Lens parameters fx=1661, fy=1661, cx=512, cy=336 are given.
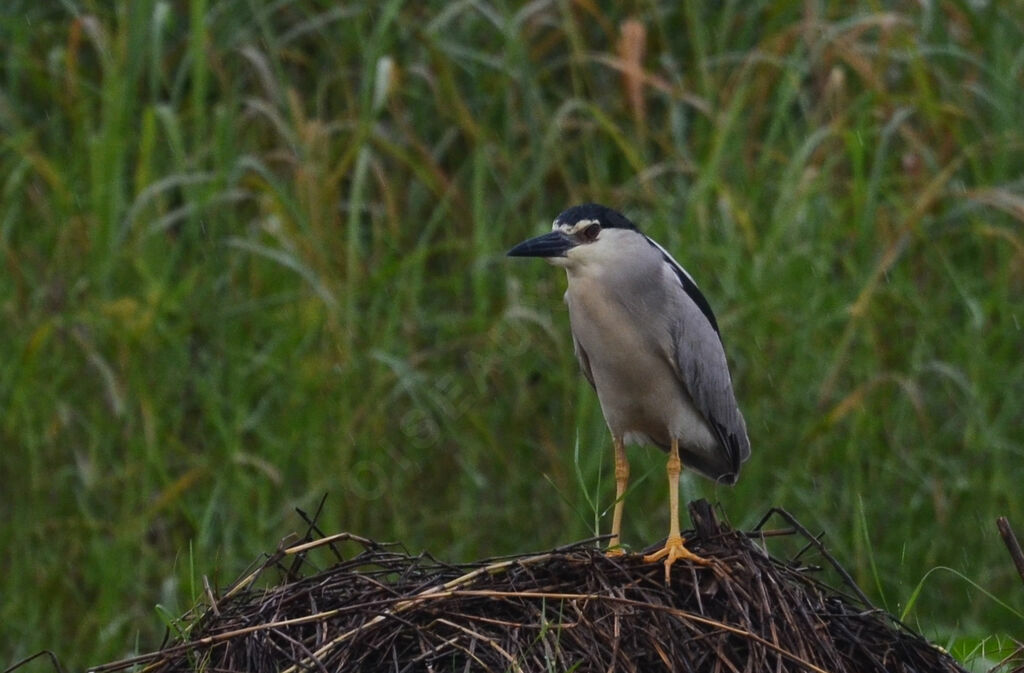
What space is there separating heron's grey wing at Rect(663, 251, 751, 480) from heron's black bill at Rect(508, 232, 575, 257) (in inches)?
16.1

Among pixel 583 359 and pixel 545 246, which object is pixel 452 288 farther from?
pixel 545 246

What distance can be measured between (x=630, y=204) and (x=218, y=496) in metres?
1.99

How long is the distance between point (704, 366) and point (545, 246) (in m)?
0.61

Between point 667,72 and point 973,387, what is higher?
point 667,72

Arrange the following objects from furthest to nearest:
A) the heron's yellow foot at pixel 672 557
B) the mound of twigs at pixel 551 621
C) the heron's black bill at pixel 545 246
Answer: the heron's black bill at pixel 545 246, the heron's yellow foot at pixel 672 557, the mound of twigs at pixel 551 621

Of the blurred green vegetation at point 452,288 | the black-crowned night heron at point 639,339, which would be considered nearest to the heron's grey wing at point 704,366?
the black-crowned night heron at point 639,339

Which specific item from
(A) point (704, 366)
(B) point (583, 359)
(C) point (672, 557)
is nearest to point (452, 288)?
(B) point (583, 359)

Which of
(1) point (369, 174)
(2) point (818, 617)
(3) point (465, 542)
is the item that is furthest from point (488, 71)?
(2) point (818, 617)

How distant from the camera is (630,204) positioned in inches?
255

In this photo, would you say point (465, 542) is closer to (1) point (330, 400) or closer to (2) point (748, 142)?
(1) point (330, 400)

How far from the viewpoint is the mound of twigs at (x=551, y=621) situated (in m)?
2.80

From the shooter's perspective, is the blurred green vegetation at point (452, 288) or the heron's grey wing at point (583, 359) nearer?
the heron's grey wing at point (583, 359)

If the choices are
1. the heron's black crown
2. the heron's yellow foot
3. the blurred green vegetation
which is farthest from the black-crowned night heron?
the blurred green vegetation

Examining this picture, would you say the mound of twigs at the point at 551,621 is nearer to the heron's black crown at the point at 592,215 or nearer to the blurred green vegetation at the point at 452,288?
the heron's black crown at the point at 592,215
